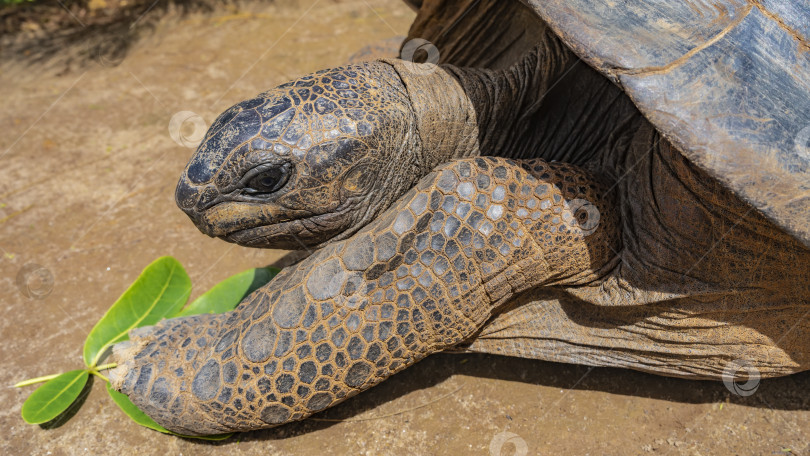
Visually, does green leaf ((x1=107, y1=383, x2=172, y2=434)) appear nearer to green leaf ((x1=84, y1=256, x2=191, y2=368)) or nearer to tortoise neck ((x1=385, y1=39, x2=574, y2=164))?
green leaf ((x1=84, y1=256, x2=191, y2=368))

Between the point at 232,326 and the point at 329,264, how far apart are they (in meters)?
0.47

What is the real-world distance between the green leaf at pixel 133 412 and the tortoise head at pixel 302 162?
798mm

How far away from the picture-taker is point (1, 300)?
3.19 m

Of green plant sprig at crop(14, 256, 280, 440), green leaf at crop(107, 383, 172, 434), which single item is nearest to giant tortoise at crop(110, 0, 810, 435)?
green leaf at crop(107, 383, 172, 434)

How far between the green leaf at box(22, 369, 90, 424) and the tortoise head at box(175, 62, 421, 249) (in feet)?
3.21

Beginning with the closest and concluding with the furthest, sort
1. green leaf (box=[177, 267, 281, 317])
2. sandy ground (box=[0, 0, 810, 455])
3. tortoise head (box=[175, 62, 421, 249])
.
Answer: tortoise head (box=[175, 62, 421, 249]) < sandy ground (box=[0, 0, 810, 455]) < green leaf (box=[177, 267, 281, 317])

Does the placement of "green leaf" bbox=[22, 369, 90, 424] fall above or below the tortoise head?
below

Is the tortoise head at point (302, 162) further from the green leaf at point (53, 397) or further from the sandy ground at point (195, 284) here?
the green leaf at point (53, 397)

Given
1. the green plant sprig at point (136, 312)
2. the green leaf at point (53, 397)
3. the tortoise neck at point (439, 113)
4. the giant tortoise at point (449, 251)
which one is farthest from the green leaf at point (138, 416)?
the tortoise neck at point (439, 113)

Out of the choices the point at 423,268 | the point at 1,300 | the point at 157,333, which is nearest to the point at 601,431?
the point at 423,268

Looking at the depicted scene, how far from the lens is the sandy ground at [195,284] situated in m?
2.47

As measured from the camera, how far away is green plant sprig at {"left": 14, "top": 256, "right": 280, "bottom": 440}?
8.36ft

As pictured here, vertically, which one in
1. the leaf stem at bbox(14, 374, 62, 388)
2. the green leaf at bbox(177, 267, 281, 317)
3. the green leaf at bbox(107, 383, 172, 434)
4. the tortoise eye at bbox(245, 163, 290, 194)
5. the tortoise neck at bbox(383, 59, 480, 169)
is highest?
the tortoise neck at bbox(383, 59, 480, 169)

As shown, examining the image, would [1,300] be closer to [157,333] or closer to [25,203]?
[25,203]
